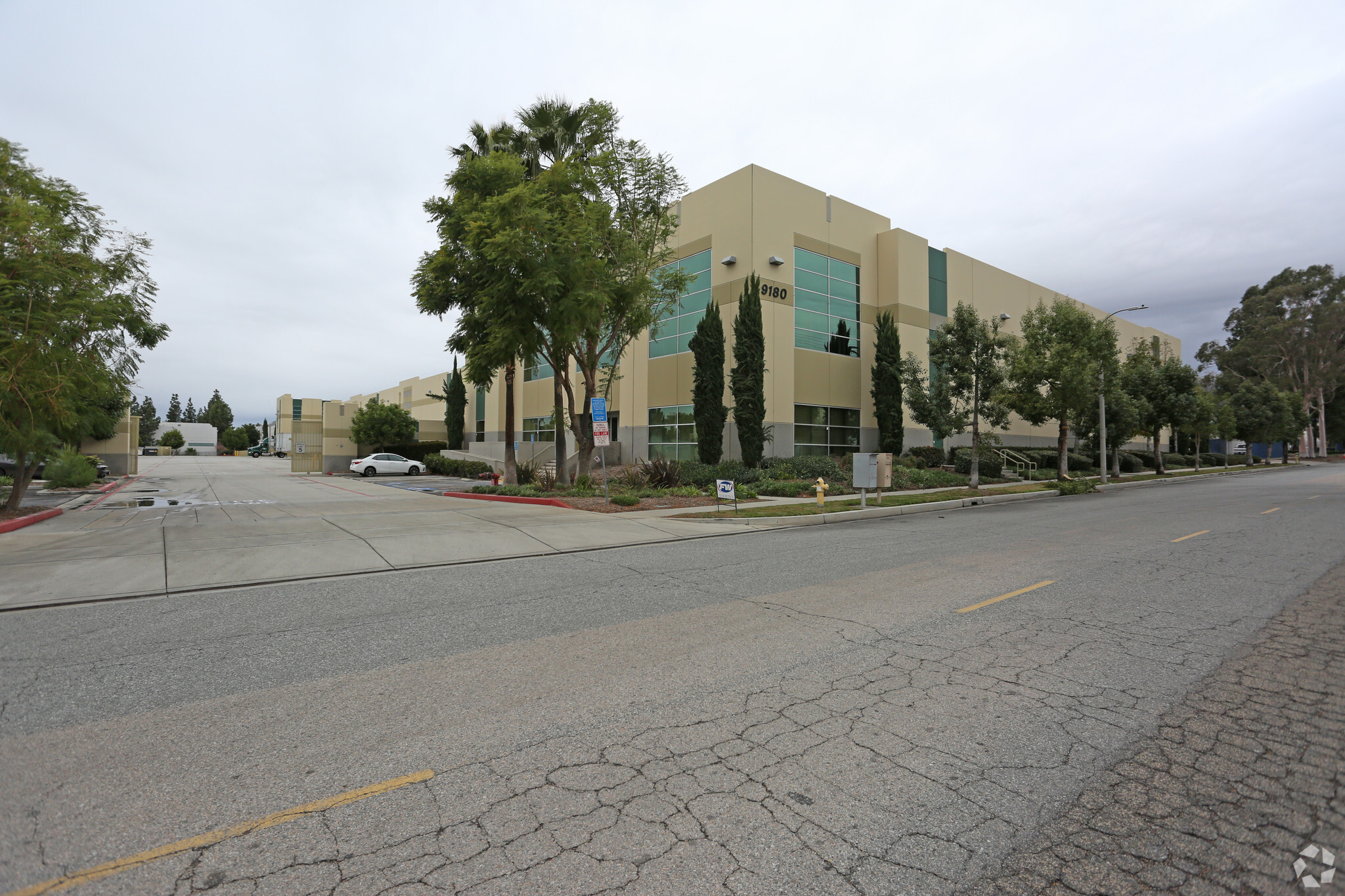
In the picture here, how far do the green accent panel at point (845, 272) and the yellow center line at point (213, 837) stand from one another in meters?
28.4

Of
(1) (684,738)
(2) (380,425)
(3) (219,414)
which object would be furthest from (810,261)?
(3) (219,414)

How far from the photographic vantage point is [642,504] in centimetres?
1770

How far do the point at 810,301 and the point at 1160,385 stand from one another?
78.5ft

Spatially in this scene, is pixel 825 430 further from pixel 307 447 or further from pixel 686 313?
pixel 307 447

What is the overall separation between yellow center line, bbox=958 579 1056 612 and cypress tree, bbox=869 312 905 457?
21.1 m

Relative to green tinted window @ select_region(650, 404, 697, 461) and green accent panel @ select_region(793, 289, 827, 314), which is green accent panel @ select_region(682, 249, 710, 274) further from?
green tinted window @ select_region(650, 404, 697, 461)

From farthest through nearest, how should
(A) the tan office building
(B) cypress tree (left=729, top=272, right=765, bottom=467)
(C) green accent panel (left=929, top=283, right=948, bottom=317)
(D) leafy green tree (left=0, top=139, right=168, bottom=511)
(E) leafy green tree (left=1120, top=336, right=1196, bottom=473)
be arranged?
(E) leafy green tree (left=1120, top=336, right=1196, bottom=473), (C) green accent panel (left=929, top=283, right=948, bottom=317), (A) the tan office building, (B) cypress tree (left=729, top=272, right=765, bottom=467), (D) leafy green tree (left=0, top=139, right=168, bottom=511)

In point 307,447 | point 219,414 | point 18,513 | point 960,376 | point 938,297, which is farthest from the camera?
point 219,414

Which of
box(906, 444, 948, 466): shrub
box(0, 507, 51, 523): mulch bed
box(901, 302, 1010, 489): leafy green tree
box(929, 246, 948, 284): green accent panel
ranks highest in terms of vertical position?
box(929, 246, 948, 284): green accent panel

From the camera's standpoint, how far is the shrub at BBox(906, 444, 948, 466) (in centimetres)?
2961

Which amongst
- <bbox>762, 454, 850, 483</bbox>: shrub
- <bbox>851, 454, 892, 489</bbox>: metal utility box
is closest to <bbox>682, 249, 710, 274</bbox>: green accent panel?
<bbox>762, 454, 850, 483</bbox>: shrub

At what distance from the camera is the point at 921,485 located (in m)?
24.2

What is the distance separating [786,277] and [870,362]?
6454 mm

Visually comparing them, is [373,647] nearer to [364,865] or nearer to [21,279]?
[364,865]
